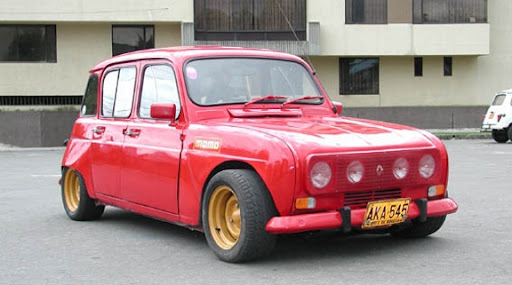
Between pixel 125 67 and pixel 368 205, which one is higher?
pixel 125 67

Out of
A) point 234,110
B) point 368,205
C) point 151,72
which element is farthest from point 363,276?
point 151,72

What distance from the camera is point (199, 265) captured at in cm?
596

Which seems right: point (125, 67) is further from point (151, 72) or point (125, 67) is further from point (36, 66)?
point (36, 66)

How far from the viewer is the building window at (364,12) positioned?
31.7 m

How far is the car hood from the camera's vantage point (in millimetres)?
5676

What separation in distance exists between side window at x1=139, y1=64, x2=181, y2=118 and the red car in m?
0.02

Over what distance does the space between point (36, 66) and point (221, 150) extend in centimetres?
2562

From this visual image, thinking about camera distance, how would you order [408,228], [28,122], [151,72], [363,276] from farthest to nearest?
[28,122]
[151,72]
[408,228]
[363,276]

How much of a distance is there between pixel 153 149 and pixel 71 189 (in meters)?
2.33

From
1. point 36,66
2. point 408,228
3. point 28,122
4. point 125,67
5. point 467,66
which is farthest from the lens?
point 467,66

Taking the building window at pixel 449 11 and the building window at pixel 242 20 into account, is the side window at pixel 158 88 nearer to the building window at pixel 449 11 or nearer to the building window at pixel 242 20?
the building window at pixel 242 20

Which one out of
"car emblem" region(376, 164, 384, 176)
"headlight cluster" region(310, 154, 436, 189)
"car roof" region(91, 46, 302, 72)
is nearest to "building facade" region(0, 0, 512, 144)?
"car roof" region(91, 46, 302, 72)

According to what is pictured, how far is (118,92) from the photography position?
8000 millimetres

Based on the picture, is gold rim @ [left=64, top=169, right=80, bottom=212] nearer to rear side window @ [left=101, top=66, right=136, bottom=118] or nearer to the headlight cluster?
rear side window @ [left=101, top=66, right=136, bottom=118]
